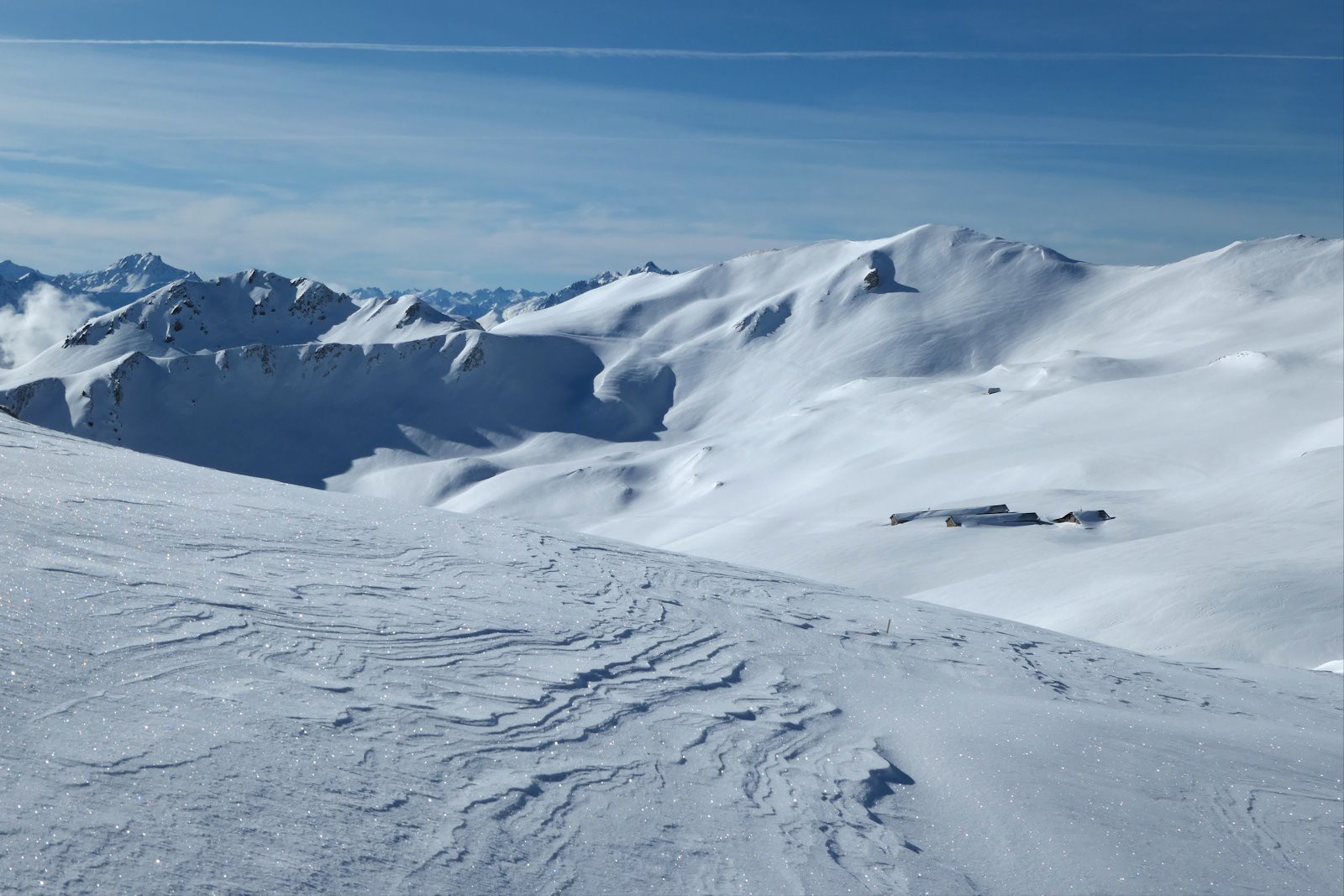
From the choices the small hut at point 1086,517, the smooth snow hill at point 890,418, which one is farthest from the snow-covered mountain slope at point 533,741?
the small hut at point 1086,517

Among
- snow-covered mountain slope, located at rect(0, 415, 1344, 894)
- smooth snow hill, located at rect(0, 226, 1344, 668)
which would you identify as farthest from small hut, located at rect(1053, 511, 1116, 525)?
snow-covered mountain slope, located at rect(0, 415, 1344, 894)

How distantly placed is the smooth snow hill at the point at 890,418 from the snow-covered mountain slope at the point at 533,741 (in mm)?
11085

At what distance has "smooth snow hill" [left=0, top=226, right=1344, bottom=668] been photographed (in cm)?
2294

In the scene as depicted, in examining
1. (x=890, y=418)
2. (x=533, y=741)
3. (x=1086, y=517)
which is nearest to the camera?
(x=533, y=741)

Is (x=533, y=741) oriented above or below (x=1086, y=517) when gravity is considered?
above

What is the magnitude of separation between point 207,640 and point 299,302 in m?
193

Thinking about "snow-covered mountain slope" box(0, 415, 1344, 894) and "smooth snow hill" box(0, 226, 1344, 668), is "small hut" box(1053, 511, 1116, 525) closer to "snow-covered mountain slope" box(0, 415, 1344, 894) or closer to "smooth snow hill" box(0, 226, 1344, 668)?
"smooth snow hill" box(0, 226, 1344, 668)

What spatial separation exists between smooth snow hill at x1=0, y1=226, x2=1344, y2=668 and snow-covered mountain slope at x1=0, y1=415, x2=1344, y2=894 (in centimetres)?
1108

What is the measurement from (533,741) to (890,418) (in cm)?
6633

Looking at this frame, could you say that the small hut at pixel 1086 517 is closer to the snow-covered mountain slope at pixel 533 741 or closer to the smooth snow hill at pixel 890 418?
the smooth snow hill at pixel 890 418

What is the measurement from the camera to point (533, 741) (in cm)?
530

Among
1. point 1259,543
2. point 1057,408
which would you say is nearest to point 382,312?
point 1057,408

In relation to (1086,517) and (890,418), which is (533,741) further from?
(890,418)

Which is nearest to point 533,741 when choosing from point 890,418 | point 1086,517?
point 1086,517
